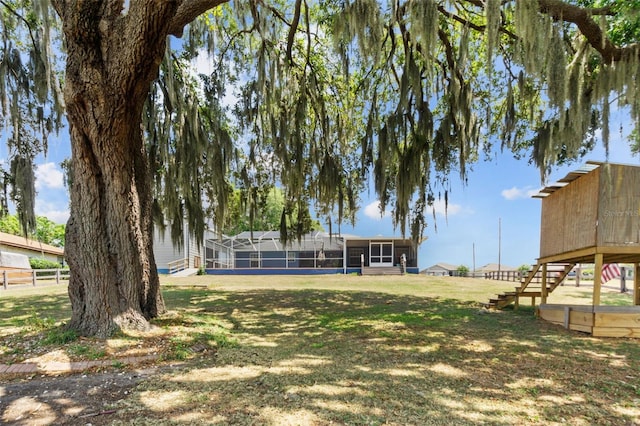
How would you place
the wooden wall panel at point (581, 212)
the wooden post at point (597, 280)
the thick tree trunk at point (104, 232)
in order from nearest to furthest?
1. the thick tree trunk at point (104, 232)
2. the wooden post at point (597, 280)
3. the wooden wall panel at point (581, 212)

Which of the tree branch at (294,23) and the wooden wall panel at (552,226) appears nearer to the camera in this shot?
the tree branch at (294,23)

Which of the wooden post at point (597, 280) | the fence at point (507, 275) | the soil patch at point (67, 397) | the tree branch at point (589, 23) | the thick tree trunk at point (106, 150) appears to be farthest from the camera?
the fence at point (507, 275)

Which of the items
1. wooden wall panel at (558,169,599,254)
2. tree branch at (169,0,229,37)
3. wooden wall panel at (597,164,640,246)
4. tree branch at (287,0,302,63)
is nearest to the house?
wooden wall panel at (558,169,599,254)

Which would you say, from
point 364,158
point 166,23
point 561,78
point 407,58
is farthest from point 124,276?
point 561,78

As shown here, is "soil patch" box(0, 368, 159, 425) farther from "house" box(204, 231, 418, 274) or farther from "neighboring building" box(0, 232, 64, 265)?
"house" box(204, 231, 418, 274)

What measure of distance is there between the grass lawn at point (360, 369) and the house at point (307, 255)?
15164mm

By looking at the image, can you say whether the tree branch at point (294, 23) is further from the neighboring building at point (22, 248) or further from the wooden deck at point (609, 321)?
the neighboring building at point (22, 248)

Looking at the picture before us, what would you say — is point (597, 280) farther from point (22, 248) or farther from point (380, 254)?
point (22, 248)

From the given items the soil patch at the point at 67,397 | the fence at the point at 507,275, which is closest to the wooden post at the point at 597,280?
the soil patch at the point at 67,397

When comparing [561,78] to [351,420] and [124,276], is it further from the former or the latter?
[124,276]

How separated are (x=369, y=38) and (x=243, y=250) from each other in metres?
18.8

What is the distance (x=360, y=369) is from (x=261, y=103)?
6.00 m

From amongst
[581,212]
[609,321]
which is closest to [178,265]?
[581,212]

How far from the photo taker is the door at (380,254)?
2084 cm
